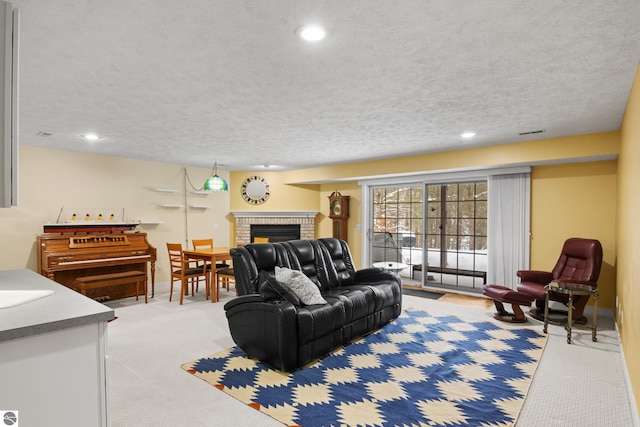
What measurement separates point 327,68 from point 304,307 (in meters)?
1.98

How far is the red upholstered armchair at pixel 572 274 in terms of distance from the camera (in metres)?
4.23

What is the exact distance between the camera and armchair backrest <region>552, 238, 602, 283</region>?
424 centimetres

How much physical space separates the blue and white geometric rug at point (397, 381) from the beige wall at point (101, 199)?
3879 mm

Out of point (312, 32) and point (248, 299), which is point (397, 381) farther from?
point (312, 32)

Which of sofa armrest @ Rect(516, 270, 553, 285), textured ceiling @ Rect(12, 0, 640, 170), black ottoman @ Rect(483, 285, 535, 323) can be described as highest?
textured ceiling @ Rect(12, 0, 640, 170)

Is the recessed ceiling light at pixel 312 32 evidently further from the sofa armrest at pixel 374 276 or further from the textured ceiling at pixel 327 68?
the sofa armrest at pixel 374 276

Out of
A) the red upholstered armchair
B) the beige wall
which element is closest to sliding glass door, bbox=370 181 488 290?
the red upholstered armchair

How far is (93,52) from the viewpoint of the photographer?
229 cm

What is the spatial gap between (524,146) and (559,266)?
166 cm

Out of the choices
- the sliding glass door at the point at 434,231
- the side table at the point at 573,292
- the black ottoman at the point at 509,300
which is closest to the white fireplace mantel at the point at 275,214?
the sliding glass door at the point at 434,231

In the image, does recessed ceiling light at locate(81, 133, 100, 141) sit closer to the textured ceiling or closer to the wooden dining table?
the textured ceiling

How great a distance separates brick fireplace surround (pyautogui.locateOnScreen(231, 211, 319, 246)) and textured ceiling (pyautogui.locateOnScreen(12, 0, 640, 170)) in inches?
135

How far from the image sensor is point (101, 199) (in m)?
5.96

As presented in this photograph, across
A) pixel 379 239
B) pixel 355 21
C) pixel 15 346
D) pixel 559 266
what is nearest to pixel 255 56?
pixel 355 21
